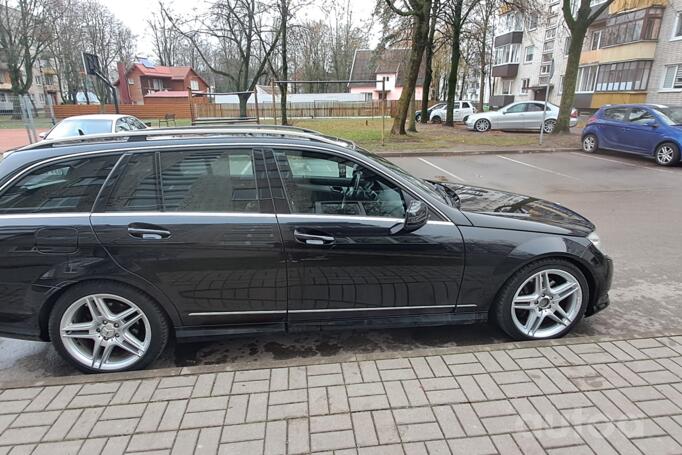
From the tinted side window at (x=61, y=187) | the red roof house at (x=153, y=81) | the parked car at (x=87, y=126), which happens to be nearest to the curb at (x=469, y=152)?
the parked car at (x=87, y=126)

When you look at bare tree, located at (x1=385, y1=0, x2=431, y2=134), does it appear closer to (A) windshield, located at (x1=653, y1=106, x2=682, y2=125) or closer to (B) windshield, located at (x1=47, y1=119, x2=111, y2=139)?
(A) windshield, located at (x1=653, y1=106, x2=682, y2=125)

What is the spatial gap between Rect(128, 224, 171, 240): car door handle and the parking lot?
3.20 feet

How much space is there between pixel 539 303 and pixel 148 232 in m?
2.77

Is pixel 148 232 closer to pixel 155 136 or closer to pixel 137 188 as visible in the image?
pixel 137 188

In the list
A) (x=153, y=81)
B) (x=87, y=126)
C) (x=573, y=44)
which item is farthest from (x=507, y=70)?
(x=153, y=81)

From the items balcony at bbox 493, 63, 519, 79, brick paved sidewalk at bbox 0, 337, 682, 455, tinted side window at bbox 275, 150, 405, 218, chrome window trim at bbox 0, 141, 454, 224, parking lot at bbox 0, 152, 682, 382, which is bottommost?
parking lot at bbox 0, 152, 682, 382

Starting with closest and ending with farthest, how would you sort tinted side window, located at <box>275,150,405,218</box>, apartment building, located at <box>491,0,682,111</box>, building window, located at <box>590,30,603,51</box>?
tinted side window, located at <box>275,150,405,218</box>
apartment building, located at <box>491,0,682,111</box>
building window, located at <box>590,30,603,51</box>

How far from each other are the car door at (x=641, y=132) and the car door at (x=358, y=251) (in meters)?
11.8

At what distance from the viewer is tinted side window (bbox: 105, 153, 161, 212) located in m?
2.57

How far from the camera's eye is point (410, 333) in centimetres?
321

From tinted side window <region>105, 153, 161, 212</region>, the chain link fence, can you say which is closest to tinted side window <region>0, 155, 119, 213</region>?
tinted side window <region>105, 153, 161, 212</region>

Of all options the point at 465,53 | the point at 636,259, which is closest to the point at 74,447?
the point at 636,259

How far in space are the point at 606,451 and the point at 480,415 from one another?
0.58 meters

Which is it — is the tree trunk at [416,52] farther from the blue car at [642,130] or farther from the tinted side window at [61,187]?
the tinted side window at [61,187]
